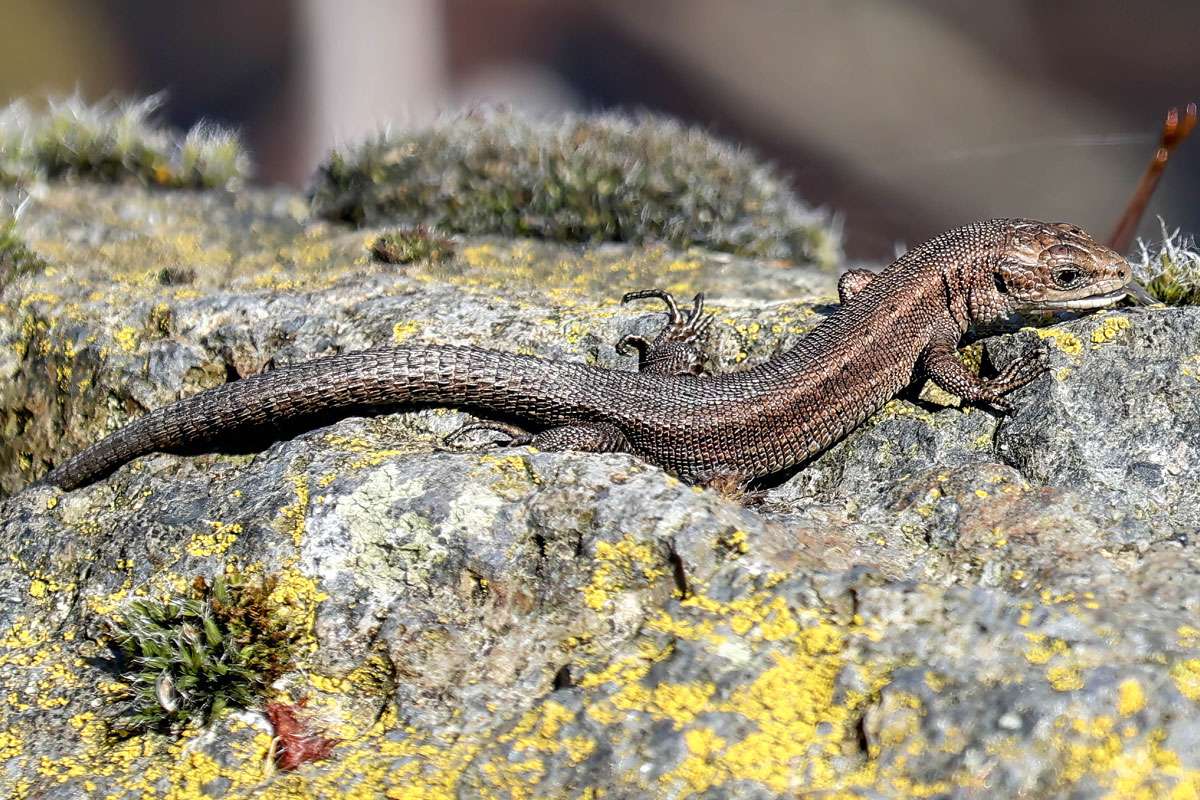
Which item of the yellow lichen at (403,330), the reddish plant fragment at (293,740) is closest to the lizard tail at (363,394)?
the yellow lichen at (403,330)

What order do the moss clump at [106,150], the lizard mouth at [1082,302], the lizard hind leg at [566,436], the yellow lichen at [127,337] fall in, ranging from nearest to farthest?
1. the lizard hind leg at [566,436]
2. the lizard mouth at [1082,302]
3. the yellow lichen at [127,337]
4. the moss clump at [106,150]


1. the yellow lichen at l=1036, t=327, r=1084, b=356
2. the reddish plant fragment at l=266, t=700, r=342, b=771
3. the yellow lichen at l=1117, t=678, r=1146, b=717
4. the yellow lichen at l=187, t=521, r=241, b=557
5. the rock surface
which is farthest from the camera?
the yellow lichen at l=1036, t=327, r=1084, b=356

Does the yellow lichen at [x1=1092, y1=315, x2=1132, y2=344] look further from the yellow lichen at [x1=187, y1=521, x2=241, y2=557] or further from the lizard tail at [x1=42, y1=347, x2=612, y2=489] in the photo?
the yellow lichen at [x1=187, y1=521, x2=241, y2=557]

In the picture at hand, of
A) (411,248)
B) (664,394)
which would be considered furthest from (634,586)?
(411,248)

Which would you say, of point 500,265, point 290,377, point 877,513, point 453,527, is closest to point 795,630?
point 877,513

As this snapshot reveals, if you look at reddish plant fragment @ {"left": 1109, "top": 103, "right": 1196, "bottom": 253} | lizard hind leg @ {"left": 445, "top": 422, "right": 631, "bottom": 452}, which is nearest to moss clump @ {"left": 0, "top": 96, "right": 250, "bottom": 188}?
lizard hind leg @ {"left": 445, "top": 422, "right": 631, "bottom": 452}

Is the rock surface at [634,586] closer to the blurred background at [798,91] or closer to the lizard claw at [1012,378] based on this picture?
the lizard claw at [1012,378]
